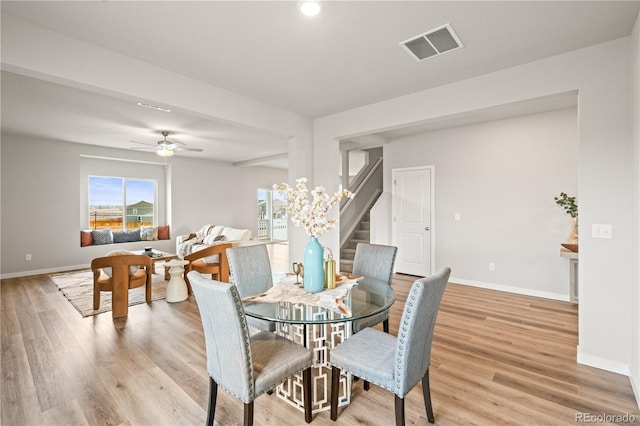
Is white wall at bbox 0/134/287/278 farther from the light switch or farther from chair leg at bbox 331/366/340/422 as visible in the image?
the light switch

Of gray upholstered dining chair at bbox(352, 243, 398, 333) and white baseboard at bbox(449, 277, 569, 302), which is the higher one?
gray upholstered dining chair at bbox(352, 243, 398, 333)

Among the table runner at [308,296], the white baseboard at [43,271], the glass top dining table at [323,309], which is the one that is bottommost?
the white baseboard at [43,271]

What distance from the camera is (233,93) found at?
11.3ft

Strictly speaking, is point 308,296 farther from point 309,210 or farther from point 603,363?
point 603,363

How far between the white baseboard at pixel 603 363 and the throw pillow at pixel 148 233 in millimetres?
7994

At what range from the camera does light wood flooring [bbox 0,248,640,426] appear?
190 cm

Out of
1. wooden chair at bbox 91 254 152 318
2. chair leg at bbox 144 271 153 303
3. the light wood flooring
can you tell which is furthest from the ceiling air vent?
chair leg at bbox 144 271 153 303

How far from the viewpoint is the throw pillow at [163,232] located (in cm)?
756

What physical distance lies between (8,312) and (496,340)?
5599mm

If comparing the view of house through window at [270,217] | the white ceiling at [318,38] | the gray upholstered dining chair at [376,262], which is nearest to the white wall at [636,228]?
the white ceiling at [318,38]

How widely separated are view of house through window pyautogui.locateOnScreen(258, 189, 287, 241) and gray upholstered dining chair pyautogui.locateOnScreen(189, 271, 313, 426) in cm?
854

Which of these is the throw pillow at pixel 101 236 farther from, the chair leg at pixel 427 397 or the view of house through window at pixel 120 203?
the chair leg at pixel 427 397

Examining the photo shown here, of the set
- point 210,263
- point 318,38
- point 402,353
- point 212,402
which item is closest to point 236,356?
point 212,402

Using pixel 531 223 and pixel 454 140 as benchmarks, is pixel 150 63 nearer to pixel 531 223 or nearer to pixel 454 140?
pixel 454 140
